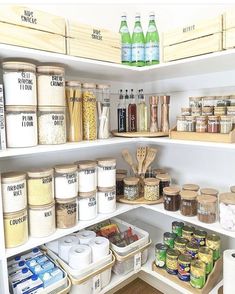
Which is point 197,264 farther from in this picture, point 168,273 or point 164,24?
point 164,24

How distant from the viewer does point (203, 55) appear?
1.02 m

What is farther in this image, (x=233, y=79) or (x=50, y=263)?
(x=233, y=79)

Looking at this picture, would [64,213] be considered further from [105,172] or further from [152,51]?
[152,51]

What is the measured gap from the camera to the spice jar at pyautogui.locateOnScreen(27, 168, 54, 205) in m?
1.00

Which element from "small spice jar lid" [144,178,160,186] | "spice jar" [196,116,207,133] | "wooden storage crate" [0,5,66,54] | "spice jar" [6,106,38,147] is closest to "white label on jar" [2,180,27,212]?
"spice jar" [6,106,38,147]

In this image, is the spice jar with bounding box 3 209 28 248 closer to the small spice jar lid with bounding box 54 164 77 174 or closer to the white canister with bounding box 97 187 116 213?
the small spice jar lid with bounding box 54 164 77 174

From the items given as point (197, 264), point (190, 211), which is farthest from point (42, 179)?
point (197, 264)

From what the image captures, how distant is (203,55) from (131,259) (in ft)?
3.49

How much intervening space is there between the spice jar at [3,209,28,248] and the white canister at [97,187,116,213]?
383 millimetres

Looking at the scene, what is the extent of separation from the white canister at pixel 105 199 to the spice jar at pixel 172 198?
0.28m

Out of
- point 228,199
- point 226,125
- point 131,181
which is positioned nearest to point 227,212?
point 228,199

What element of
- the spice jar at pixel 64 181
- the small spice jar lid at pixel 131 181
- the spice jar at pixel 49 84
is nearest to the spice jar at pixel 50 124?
the spice jar at pixel 49 84

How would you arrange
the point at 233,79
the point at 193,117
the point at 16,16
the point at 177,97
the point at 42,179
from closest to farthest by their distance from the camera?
the point at 16,16 < the point at 42,179 < the point at 193,117 < the point at 233,79 < the point at 177,97

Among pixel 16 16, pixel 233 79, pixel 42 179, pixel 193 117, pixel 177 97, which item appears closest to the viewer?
pixel 16 16
